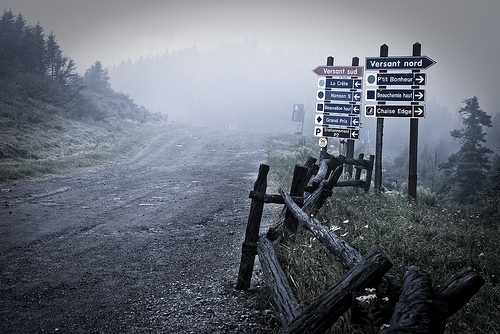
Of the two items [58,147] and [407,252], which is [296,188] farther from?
[58,147]

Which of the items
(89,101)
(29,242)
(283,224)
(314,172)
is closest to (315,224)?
(283,224)

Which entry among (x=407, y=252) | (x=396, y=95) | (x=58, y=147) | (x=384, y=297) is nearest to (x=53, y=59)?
(x=58, y=147)

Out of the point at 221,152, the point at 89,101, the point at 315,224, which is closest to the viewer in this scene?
the point at 315,224

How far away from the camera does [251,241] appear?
461 centimetres

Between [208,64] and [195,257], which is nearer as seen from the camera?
[195,257]

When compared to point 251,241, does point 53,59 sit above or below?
above

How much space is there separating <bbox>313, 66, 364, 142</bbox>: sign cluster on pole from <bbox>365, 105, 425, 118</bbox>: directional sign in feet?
5.30

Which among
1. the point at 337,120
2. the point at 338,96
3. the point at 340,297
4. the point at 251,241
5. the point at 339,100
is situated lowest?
the point at 251,241

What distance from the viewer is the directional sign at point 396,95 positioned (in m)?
10.7

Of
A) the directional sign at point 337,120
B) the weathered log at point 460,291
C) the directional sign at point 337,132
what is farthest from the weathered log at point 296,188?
the directional sign at point 337,120

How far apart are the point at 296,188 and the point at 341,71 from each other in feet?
32.0

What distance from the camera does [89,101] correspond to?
31.7 meters

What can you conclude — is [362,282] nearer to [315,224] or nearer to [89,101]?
[315,224]

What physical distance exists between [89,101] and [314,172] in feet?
102
